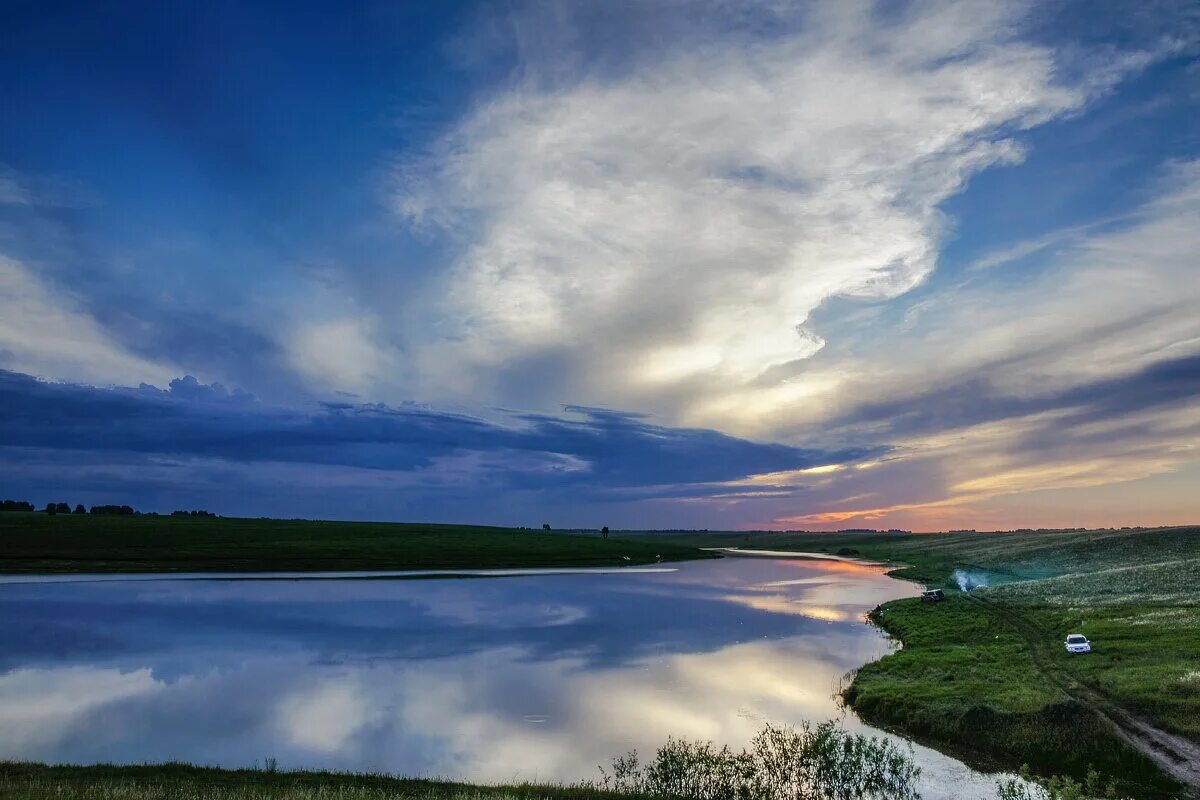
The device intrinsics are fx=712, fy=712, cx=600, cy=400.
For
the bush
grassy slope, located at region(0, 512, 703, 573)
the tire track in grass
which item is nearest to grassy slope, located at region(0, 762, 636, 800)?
the bush

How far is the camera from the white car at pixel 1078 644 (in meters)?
44.7

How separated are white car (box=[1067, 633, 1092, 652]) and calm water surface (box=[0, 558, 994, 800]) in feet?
41.1

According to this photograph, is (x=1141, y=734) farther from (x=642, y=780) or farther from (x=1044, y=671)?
(x=642, y=780)

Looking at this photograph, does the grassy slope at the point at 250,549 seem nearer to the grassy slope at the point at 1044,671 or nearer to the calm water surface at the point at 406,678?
the calm water surface at the point at 406,678

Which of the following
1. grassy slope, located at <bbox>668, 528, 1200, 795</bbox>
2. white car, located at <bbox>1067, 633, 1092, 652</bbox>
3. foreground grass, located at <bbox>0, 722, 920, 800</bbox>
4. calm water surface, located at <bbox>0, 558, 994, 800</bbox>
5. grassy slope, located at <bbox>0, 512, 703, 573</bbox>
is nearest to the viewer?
foreground grass, located at <bbox>0, 722, 920, 800</bbox>

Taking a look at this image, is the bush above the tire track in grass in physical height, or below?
below

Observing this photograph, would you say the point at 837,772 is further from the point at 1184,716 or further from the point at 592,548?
the point at 592,548

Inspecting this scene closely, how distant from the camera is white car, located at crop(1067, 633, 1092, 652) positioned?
44.7 m

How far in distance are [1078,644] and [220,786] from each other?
47912 mm

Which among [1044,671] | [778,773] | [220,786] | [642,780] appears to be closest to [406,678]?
[642,780]

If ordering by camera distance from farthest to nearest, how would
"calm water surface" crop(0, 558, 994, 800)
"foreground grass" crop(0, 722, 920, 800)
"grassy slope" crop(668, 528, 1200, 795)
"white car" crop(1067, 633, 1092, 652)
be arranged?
"white car" crop(1067, 633, 1092, 652) → "grassy slope" crop(668, 528, 1200, 795) → "calm water surface" crop(0, 558, 994, 800) → "foreground grass" crop(0, 722, 920, 800)

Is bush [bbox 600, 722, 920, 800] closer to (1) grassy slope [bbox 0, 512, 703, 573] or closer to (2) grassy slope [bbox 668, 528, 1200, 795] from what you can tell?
(2) grassy slope [bbox 668, 528, 1200, 795]

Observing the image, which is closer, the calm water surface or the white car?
the calm water surface

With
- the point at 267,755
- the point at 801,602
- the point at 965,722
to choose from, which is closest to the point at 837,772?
the point at 965,722
